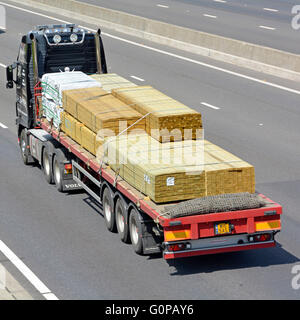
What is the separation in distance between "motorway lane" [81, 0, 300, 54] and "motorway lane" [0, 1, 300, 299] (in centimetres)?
1052

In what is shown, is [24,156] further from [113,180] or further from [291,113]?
[291,113]

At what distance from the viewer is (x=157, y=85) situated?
3244cm

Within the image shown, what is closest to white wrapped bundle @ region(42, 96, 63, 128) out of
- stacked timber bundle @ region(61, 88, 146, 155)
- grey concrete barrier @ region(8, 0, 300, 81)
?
stacked timber bundle @ region(61, 88, 146, 155)

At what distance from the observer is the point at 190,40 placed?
3872cm

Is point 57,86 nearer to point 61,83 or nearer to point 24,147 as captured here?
point 61,83

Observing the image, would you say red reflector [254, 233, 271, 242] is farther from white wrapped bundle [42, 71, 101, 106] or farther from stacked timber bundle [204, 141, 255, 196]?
white wrapped bundle [42, 71, 101, 106]

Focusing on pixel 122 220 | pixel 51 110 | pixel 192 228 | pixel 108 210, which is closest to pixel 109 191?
pixel 108 210

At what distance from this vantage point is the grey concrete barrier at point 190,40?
3338 centimetres

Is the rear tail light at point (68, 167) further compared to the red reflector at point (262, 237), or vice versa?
the rear tail light at point (68, 167)

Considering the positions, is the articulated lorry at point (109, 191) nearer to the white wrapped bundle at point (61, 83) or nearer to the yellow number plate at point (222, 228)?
the yellow number plate at point (222, 228)

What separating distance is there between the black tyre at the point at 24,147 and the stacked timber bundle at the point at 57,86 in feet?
5.67

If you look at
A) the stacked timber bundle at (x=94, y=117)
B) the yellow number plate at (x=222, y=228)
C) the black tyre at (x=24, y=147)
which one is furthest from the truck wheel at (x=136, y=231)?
the black tyre at (x=24, y=147)
